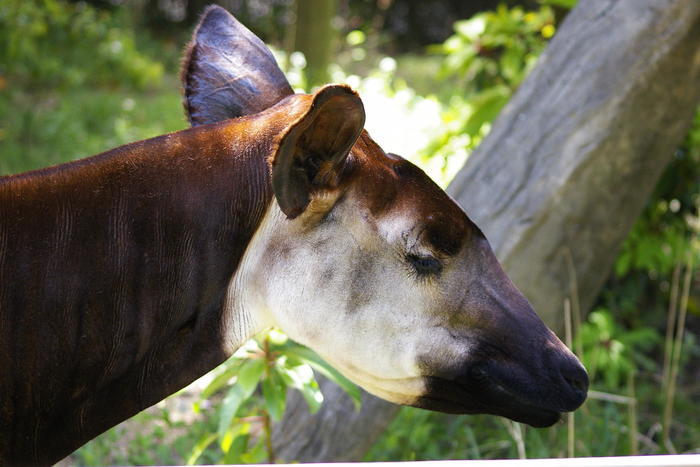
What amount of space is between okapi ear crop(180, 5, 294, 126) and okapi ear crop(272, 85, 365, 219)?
0.36 m

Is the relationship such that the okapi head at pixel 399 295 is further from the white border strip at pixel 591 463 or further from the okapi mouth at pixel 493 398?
the white border strip at pixel 591 463

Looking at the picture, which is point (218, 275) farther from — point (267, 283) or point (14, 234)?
point (14, 234)

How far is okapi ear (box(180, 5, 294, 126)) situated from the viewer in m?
2.06

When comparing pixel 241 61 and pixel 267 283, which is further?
pixel 241 61

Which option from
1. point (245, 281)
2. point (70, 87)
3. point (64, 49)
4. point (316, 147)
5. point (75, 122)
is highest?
point (316, 147)

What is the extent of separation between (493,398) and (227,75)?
0.91 metres

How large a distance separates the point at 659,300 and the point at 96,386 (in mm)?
3772

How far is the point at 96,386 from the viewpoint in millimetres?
1759

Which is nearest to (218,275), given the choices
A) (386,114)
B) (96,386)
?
(96,386)

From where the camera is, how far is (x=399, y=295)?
1820 millimetres

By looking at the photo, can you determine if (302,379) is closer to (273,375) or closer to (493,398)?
(273,375)

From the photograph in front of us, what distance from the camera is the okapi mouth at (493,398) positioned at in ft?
6.07

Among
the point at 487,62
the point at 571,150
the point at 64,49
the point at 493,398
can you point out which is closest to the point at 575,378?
the point at 493,398

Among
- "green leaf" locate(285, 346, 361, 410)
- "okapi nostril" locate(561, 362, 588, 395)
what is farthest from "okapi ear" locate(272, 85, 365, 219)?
"green leaf" locate(285, 346, 361, 410)
